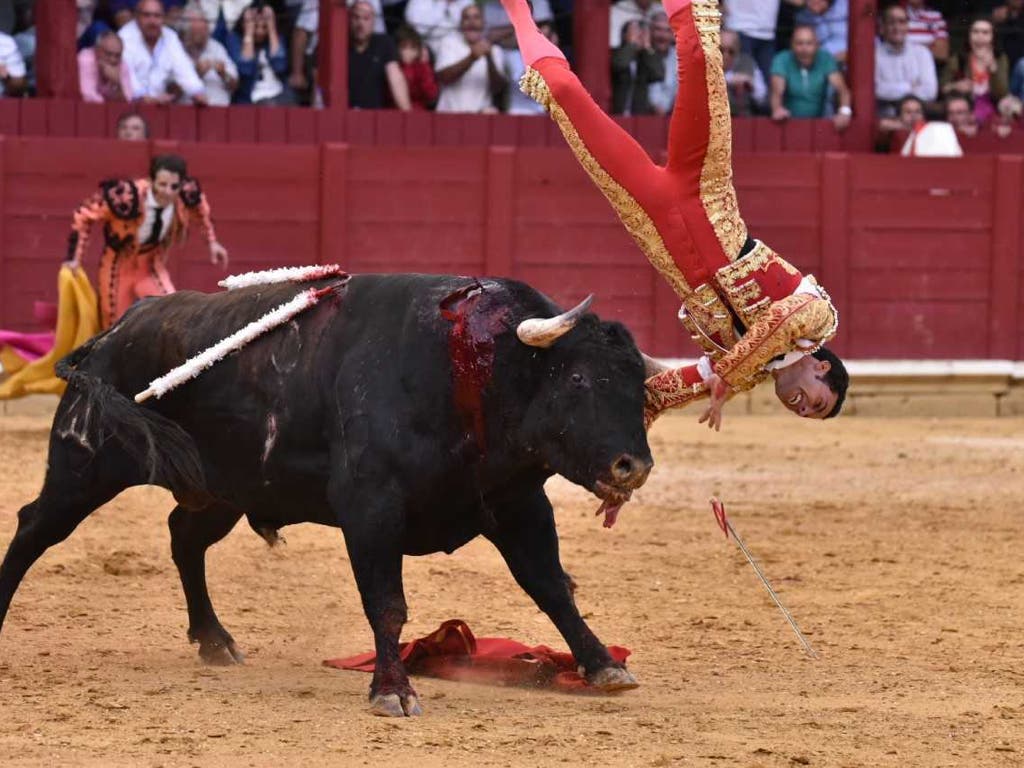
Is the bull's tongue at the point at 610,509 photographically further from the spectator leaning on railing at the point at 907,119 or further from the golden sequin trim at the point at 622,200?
the spectator leaning on railing at the point at 907,119

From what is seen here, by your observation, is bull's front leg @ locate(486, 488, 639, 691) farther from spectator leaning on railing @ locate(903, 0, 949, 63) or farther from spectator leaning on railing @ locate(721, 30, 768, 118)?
spectator leaning on railing @ locate(903, 0, 949, 63)

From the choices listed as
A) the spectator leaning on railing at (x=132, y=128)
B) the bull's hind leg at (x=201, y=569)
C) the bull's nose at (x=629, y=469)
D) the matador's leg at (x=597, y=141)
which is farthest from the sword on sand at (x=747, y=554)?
the spectator leaning on railing at (x=132, y=128)

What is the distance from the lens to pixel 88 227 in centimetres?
966

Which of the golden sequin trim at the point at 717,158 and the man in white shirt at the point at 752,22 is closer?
the golden sequin trim at the point at 717,158

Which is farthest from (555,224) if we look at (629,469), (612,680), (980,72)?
(629,469)

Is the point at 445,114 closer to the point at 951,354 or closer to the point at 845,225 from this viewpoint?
the point at 845,225

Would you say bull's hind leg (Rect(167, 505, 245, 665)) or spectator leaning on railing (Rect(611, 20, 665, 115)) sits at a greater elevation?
spectator leaning on railing (Rect(611, 20, 665, 115))

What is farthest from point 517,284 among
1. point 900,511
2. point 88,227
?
point 88,227

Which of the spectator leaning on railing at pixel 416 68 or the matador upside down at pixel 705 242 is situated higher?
the spectator leaning on railing at pixel 416 68

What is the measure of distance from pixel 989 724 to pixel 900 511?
3.86m

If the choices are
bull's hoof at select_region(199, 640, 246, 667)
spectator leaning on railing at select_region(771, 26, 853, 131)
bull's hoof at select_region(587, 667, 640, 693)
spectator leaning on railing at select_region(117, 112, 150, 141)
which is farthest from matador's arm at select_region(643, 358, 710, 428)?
spectator leaning on railing at select_region(771, 26, 853, 131)

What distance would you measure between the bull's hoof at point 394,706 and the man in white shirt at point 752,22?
8.47 m

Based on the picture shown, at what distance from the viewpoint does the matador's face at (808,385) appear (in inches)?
207

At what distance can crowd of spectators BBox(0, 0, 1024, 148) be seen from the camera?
11695 millimetres
